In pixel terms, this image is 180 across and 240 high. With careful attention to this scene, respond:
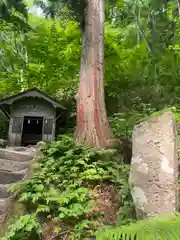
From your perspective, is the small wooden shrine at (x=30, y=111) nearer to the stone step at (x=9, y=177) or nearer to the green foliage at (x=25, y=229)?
the stone step at (x=9, y=177)

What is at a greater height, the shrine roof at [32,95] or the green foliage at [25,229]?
the shrine roof at [32,95]

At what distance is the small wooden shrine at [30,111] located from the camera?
7805mm

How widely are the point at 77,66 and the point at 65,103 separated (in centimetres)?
175

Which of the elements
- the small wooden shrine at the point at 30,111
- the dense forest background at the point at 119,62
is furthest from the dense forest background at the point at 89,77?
the small wooden shrine at the point at 30,111

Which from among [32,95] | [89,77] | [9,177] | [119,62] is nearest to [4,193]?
[9,177]

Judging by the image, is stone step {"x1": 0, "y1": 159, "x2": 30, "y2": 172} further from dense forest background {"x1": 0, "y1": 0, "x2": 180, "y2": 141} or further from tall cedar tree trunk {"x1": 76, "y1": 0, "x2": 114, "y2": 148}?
dense forest background {"x1": 0, "y1": 0, "x2": 180, "y2": 141}

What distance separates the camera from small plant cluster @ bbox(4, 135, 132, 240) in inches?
104

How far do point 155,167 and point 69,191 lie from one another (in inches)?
54.1

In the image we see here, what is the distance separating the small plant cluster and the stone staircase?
35 centimetres

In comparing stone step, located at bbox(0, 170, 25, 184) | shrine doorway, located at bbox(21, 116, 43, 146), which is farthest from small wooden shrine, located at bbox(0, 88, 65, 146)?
stone step, located at bbox(0, 170, 25, 184)

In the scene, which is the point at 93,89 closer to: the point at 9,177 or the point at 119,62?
the point at 9,177

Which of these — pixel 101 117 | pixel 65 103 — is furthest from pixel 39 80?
pixel 101 117

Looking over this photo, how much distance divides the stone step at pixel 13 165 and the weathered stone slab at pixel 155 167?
2.66 m

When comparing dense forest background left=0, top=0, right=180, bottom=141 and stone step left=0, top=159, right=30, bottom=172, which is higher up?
dense forest background left=0, top=0, right=180, bottom=141
